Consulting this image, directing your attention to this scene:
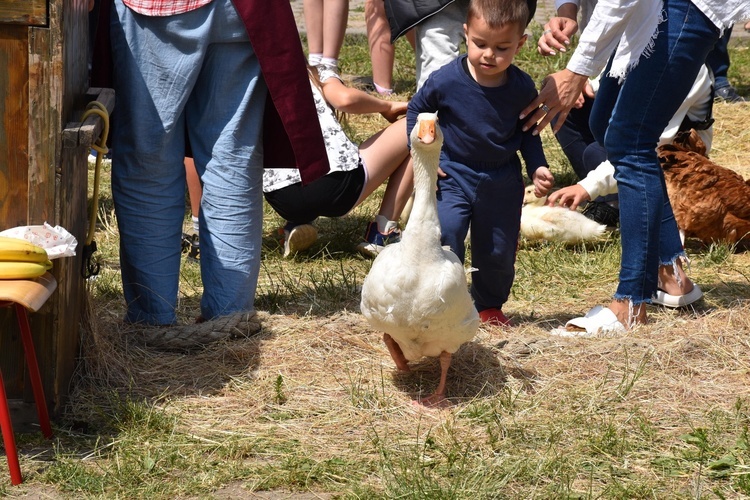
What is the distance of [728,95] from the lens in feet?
31.2

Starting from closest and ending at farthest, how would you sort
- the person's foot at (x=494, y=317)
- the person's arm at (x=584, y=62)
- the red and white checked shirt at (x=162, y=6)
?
the red and white checked shirt at (x=162, y=6) < the person's arm at (x=584, y=62) < the person's foot at (x=494, y=317)

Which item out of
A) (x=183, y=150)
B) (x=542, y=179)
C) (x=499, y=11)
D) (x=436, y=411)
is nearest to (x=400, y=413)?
(x=436, y=411)

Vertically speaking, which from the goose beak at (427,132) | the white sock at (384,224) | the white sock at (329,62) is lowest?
the white sock at (384,224)

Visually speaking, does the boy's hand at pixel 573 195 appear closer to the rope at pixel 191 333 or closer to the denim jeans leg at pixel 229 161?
the denim jeans leg at pixel 229 161

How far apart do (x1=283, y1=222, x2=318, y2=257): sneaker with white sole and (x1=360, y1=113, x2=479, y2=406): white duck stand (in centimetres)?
219

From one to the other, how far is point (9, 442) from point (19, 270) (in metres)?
0.54

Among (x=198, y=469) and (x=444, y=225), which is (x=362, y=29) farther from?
(x=198, y=469)

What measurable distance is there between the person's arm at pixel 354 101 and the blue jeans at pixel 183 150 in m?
1.28

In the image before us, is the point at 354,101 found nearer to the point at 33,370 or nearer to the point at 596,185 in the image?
the point at 596,185

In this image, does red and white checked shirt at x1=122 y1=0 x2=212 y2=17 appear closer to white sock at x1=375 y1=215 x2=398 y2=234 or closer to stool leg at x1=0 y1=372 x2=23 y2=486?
stool leg at x1=0 y1=372 x2=23 y2=486

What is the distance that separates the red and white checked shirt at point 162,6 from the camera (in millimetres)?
3814

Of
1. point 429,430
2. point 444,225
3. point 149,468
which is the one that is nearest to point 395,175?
point 444,225

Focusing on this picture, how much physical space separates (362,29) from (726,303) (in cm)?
822

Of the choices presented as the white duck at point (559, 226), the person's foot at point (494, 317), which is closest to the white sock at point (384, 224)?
the white duck at point (559, 226)
